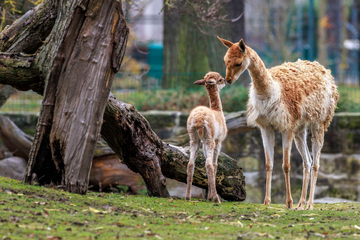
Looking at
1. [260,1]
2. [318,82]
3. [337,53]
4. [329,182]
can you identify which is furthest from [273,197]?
[337,53]

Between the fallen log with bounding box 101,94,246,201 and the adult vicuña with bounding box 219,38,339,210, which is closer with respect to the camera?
the fallen log with bounding box 101,94,246,201

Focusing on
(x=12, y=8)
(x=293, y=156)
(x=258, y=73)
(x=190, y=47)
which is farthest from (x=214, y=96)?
(x=190, y=47)

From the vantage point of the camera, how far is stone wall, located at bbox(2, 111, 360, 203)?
425 inches

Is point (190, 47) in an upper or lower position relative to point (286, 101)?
upper

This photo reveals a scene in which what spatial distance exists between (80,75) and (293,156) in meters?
7.10

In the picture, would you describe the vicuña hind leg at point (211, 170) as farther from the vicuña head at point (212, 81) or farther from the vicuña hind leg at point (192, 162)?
the vicuña head at point (212, 81)

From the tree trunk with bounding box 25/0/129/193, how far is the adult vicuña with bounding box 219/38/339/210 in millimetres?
2001

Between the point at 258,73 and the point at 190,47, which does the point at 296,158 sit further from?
the point at 258,73

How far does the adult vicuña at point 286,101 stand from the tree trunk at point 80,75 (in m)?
2.00

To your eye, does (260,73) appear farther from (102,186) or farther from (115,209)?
(102,186)

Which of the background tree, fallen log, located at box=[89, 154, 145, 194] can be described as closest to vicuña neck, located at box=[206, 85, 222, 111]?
fallen log, located at box=[89, 154, 145, 194]

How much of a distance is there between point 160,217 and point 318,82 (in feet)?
13.5

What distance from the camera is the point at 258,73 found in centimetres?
675

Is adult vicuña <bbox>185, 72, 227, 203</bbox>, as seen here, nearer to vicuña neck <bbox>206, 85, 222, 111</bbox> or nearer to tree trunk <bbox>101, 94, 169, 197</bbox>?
vicuña neck <bbox>206, 85, 222, 111</bbox>
